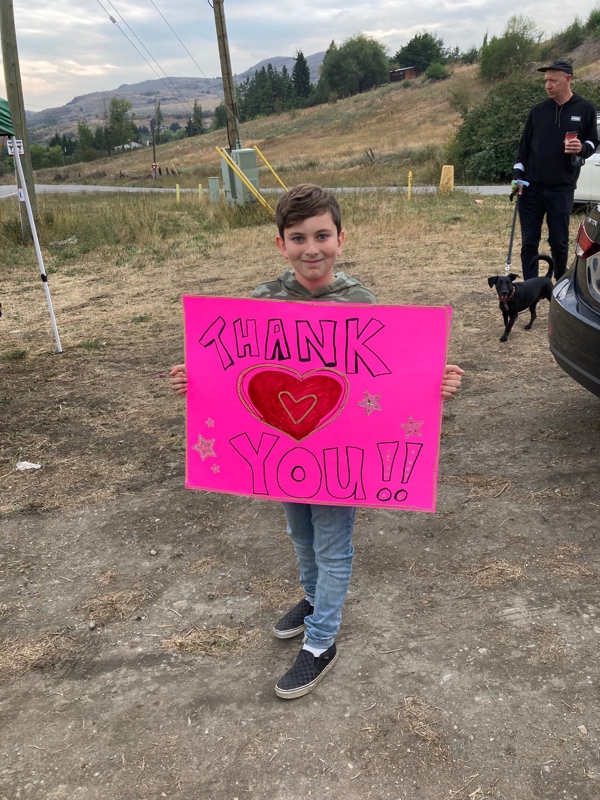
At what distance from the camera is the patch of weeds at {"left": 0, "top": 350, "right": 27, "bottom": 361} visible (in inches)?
250

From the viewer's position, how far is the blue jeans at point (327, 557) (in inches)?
85.0

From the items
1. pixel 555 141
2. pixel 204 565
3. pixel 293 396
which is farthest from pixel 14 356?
pixel 555 141

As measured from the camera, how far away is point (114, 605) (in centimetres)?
270

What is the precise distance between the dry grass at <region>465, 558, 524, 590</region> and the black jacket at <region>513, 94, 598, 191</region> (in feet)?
14.2

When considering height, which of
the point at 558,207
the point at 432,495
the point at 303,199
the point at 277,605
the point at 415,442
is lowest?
the point at 277,605

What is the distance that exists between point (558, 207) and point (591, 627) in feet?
15.1

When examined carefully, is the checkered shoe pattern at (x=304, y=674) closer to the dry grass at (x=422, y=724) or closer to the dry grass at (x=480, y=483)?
the dry grass at (x=422, y=724)

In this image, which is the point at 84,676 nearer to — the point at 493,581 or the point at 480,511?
the point at 493,581

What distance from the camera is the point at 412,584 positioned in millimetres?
2693

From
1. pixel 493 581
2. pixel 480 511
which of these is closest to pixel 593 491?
pixel 480 511

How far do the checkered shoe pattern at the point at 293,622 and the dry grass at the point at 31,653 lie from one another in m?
0.83

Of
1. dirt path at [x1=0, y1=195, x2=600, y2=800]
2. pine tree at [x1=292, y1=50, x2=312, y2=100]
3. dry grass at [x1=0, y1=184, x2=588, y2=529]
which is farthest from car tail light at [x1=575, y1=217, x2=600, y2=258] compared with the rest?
pine tree at [x1=292, y1=50, x2=312, y2=100]

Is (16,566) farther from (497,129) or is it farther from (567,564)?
(497,129)

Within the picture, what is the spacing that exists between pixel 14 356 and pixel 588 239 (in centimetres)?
544
